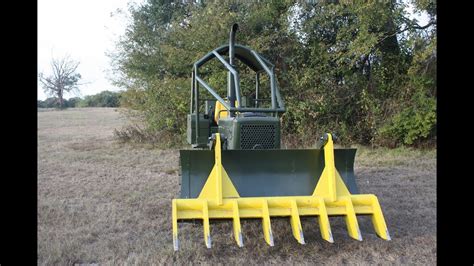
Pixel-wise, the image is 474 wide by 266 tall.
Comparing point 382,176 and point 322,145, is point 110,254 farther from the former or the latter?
point 382,176

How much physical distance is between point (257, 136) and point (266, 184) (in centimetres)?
66

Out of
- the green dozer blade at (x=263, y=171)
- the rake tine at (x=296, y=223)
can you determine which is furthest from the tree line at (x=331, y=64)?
the rake tine at (x=296, y=223)

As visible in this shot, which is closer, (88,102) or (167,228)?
(167,228)

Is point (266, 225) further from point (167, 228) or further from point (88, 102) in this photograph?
point (88, 102)

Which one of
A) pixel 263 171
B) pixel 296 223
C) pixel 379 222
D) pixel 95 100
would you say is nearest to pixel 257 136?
pixel 263 171

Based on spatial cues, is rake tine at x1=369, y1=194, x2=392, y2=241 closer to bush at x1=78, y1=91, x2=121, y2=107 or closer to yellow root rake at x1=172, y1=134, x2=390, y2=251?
yellow root rake at x1=172, y1=134, x2=390, y2=251

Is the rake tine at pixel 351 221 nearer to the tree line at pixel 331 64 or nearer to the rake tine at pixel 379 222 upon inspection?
the rake tine at pixel 379 222

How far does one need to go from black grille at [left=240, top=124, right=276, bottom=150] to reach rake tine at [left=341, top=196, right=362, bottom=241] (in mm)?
1096

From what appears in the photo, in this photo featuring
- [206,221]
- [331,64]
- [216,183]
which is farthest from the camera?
[331,64]

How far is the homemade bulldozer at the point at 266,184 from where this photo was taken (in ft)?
11.8

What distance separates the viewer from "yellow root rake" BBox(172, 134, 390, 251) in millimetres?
3551

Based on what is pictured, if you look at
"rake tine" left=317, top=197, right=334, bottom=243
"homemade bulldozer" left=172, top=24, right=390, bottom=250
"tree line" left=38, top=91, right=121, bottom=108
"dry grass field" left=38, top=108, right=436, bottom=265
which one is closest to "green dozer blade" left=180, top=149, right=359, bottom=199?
"homemade bulldozer" left=172, top=24, right=390, bottom=250

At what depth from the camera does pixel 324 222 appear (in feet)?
11.9
